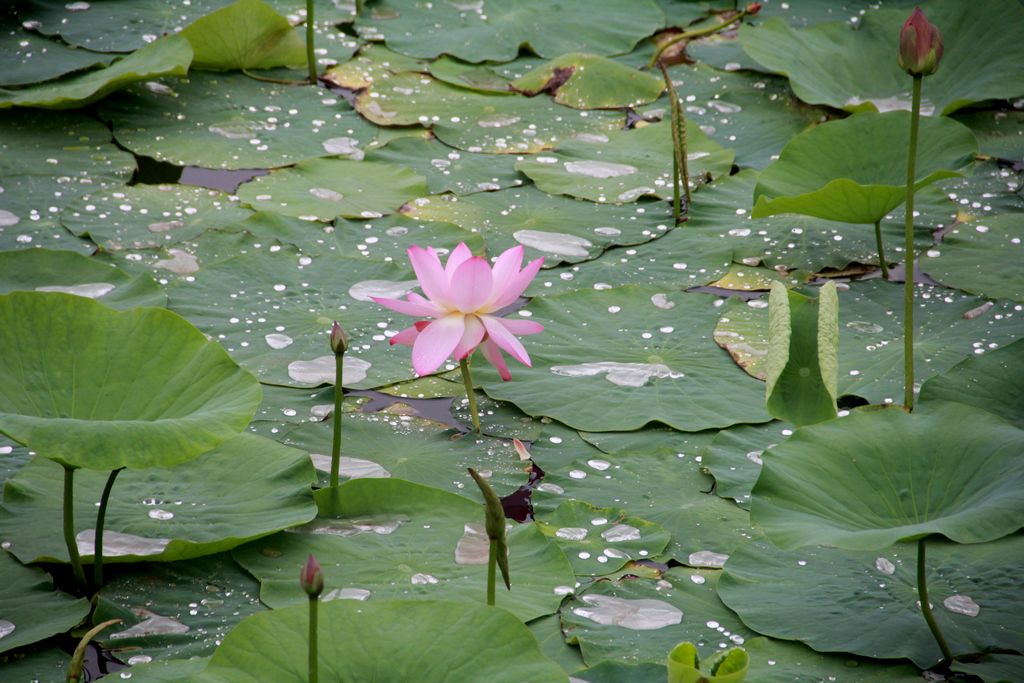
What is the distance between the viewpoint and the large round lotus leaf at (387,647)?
4.36 ft

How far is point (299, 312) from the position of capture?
229 centimetres

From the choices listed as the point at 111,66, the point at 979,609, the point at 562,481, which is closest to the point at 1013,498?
the point at 979,609

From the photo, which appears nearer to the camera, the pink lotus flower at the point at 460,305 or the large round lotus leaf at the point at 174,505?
the large round lotus leaf at the point at 174,505

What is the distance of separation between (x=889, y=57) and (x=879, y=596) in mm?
2227

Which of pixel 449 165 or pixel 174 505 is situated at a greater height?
pixel 449 165

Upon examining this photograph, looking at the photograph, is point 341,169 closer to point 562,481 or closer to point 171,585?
point 562,481

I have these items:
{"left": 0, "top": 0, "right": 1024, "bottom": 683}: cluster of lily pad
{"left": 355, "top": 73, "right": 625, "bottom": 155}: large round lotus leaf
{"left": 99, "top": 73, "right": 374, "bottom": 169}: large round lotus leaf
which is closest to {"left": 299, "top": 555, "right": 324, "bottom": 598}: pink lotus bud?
{"left": 0, "top": 0, "right": 1024, "bottom": 683}: cluster of lily pad

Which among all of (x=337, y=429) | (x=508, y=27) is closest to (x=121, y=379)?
(x=337, y=429)

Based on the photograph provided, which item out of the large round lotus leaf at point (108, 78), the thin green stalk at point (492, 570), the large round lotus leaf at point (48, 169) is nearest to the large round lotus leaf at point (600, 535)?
the thin green stalk at point (492, 570)

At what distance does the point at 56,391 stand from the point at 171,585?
341 millimetres

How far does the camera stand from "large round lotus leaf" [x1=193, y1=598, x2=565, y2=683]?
4.36ft

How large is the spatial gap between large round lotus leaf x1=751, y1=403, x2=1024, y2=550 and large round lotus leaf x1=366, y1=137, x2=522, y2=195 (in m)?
1.50

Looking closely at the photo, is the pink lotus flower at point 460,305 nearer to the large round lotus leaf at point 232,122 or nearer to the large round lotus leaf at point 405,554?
the large round lotus leaf at point 405,554

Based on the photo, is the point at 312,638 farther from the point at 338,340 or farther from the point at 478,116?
the point at 478,116
